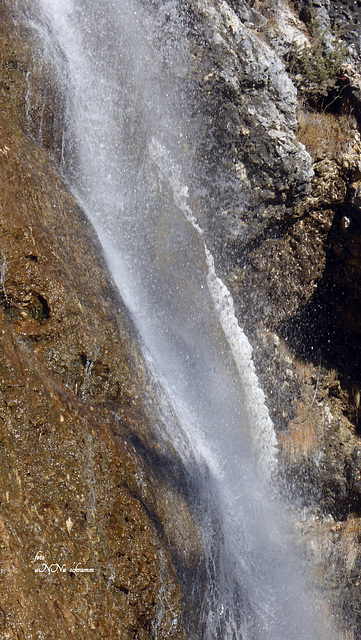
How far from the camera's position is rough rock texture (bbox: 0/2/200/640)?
210 centimetres

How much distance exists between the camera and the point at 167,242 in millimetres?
4301

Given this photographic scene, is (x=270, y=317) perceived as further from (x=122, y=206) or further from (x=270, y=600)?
(x=270, y=600)

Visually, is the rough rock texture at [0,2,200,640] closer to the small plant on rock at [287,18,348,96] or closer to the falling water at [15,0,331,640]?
the falling water at [15,0,331,640]

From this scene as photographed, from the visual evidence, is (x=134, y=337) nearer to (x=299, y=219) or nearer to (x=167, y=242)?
(x=167, y=242)

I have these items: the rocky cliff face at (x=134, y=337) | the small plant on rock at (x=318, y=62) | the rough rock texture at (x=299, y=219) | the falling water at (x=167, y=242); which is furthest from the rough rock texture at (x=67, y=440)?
the small plant on rock at (x=318, y=62)

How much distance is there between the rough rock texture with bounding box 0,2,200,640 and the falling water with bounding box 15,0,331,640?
56 centimetres

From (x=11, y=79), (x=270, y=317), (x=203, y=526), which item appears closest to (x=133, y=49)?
(x=11, y=79)

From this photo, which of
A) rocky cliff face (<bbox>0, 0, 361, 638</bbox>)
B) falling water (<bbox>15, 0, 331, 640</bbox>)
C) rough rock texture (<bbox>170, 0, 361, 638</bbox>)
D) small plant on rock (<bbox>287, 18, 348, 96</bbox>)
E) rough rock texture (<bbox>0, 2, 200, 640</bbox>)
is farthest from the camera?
small plant on rock (<bbox>287, 18, 348, 96</bbox>)

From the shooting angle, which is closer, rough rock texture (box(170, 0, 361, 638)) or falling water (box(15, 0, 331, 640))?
falling water (box(15, 0, 331, 640))

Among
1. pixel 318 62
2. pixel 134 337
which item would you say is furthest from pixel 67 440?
pixel 318 62

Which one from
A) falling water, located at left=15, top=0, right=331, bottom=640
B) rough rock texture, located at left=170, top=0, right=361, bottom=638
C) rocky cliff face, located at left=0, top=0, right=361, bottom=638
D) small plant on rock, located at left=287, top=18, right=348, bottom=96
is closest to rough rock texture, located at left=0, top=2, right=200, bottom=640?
rocky cliff face, located at left=0, top=0, right=361, bottom=638

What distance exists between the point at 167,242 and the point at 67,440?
93.1 inches

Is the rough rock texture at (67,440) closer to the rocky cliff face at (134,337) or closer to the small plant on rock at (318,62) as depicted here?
the rocky cliff face at (134,337)

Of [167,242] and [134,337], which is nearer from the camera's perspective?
[134,337]
